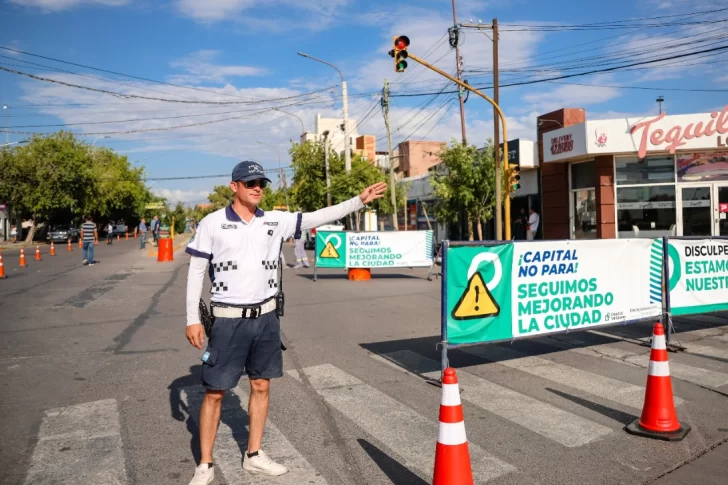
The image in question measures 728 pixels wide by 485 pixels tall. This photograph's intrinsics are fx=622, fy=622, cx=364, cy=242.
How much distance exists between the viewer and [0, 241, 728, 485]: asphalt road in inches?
167

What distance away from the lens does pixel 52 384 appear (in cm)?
651

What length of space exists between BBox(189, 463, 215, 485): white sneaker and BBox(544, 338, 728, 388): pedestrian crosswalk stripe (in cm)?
493

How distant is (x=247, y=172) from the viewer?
404 centimetres

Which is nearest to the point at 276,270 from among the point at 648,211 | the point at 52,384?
the point at 52,384

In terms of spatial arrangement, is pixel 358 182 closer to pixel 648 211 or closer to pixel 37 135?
pixel 648 211

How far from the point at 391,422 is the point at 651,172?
767 inches

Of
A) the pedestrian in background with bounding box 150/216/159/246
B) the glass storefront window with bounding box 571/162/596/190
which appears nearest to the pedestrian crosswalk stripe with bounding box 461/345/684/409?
the glass storefront window with bounding box 571/162/596/190

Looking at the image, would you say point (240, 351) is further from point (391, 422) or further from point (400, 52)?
point (400, 52)

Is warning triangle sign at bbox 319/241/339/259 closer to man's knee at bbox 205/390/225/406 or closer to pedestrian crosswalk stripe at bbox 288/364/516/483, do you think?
pedestrian crosswalk stripe at bbox 288/364/516/483

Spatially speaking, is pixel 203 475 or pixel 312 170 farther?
pixel 312 170

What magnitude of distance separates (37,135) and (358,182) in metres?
34.6

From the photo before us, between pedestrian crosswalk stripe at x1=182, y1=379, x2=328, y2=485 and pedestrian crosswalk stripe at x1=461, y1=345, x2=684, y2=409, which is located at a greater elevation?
pedestrian crosswalk stripe at x1=182, y1=379, x2=328, y2=485

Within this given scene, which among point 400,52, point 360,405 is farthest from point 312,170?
point 360,405

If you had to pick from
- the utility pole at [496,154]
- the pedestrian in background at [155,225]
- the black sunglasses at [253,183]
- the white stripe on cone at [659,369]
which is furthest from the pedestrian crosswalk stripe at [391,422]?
the pedestrian in background at [155,225]
